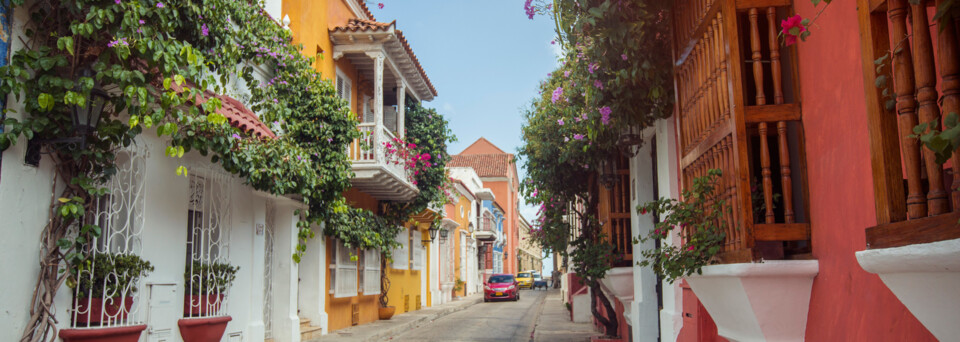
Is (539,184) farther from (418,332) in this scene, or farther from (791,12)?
→ (791,12)

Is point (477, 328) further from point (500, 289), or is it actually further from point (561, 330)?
point (500, 289)

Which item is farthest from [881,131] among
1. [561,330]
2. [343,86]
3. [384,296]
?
[384,296]

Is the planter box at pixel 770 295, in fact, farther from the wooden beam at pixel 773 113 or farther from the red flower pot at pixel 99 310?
the red flower pot at pixel 99 310

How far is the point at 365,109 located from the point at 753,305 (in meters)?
13.3

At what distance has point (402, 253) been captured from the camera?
20.6 metres

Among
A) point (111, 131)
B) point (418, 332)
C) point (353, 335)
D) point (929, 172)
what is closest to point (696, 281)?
point (929, 172)

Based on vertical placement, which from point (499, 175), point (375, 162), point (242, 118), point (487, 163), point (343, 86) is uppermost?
point (487, 163)

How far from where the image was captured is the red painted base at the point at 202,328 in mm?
7312

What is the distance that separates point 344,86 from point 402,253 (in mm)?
7408

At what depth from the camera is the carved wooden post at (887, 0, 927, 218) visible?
6.61 ft

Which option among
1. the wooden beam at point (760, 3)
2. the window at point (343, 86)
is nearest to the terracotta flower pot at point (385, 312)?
the window at point (343, 86)

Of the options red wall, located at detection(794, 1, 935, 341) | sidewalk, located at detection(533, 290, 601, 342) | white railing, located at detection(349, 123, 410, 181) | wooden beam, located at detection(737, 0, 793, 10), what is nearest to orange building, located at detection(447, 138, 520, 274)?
sidewalk, located at detection(533, 290, 601, 342)

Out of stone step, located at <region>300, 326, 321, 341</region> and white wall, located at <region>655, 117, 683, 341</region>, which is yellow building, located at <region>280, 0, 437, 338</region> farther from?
white wall, located at <region>655, 117, 683, 341</region>

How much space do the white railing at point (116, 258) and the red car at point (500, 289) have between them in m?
25.0
